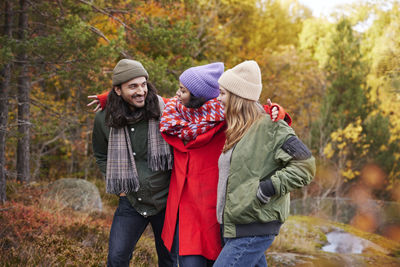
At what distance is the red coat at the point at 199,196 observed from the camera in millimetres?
2865

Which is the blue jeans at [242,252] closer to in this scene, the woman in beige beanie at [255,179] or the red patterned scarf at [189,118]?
the woman in beige beanie at [255,179]

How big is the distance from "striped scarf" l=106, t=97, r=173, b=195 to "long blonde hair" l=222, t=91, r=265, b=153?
67cm

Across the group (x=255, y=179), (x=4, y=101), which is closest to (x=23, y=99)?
(x=4, y=101)

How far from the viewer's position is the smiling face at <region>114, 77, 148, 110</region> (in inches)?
126

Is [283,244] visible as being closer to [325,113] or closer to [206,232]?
[206,232]

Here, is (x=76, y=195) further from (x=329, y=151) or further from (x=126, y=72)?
(x=329, y=151)

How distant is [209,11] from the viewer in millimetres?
17828

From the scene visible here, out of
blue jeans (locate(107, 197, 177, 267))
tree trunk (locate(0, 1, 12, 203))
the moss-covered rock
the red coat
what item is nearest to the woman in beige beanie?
the red coat

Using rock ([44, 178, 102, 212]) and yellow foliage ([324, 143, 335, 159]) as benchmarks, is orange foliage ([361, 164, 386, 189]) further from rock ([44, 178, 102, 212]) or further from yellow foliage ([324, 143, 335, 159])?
rock ([44, 178, 102, 212])

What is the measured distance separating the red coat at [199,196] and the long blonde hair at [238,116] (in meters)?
0.23

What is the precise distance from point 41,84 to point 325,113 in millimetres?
11321

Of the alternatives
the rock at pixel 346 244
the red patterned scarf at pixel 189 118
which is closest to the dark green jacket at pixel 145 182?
the red patterned scarf at pixel 189 118

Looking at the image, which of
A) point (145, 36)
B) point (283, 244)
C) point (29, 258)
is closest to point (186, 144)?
point (29, 258)

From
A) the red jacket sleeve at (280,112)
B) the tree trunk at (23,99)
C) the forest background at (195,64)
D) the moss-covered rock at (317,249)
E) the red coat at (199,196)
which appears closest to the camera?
the red jacket sleeve at (280,112)
